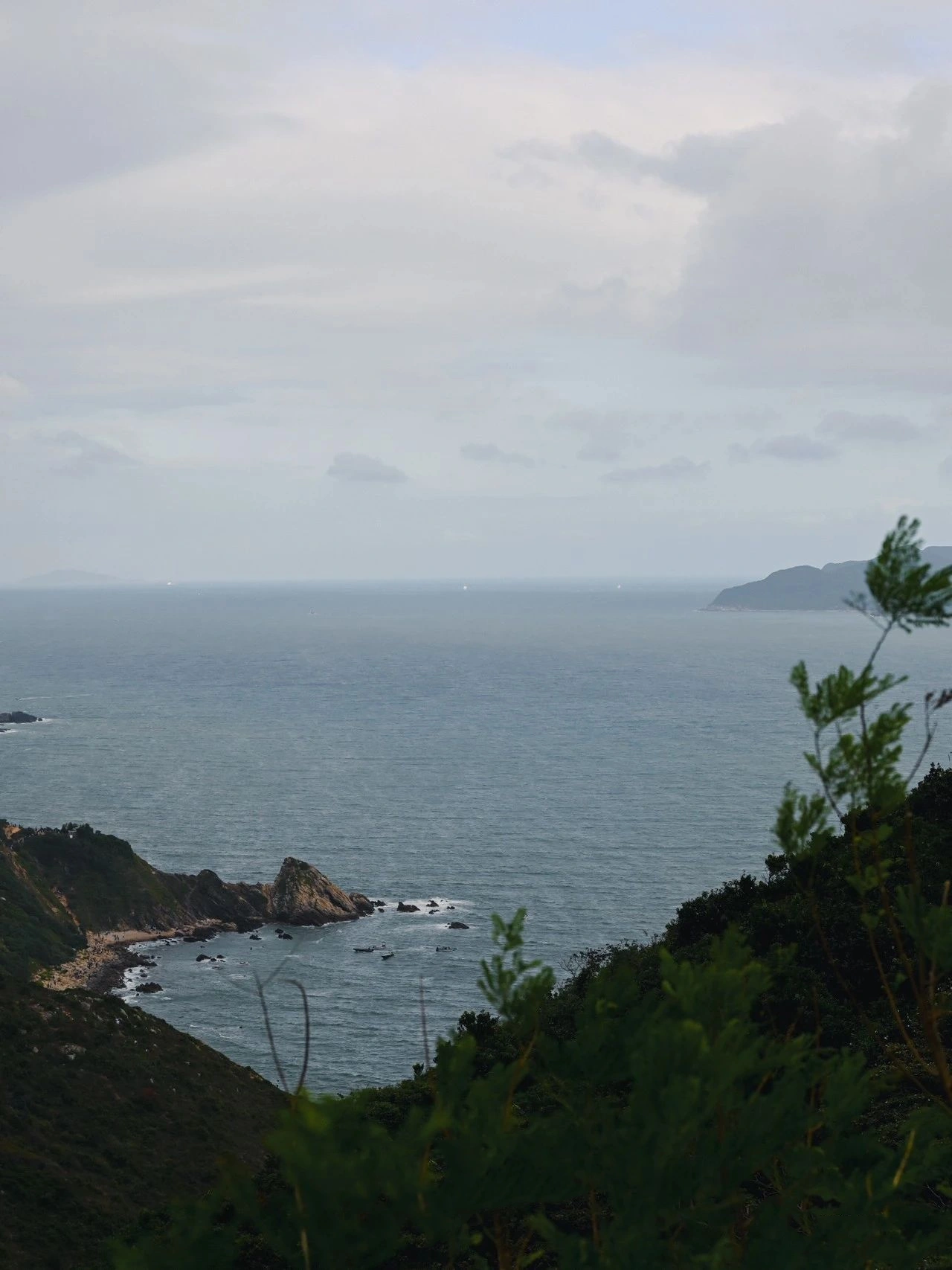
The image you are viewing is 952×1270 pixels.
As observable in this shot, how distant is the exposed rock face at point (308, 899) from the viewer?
7706cm

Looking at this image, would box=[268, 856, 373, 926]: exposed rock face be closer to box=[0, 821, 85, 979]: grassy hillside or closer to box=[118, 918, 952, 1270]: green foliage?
box=[0, 821, 85, 979]: grassy hillside

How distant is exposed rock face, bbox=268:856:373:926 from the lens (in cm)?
7706

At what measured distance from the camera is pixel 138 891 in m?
78.2

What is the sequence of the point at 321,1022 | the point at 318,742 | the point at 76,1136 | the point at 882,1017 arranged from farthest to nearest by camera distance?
the point at 318,742 < the point at 321,1022 < the point at 76,1136 < the point at 882,1017

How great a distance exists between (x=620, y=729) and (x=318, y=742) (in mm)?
37000

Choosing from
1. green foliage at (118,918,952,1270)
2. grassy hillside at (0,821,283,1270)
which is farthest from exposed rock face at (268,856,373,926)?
green foliage at (118,918,952,1270)

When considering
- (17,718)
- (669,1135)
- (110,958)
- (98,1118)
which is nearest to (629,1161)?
(669,1135)

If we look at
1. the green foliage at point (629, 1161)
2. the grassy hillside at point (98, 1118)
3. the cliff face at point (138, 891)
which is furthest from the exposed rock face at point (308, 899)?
the green foliage at point (629, 1161)

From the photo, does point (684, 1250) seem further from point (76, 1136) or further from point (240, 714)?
point (240, 714)

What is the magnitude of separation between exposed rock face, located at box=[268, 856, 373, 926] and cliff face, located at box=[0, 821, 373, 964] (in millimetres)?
50

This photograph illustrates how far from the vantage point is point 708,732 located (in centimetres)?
13500

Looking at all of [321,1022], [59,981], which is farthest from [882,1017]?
[59,981]

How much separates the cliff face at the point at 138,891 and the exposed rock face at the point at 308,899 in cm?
5

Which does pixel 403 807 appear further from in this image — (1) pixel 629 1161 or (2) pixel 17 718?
(1) pixel 629 1161
